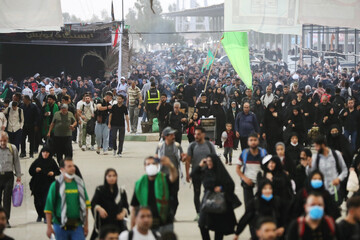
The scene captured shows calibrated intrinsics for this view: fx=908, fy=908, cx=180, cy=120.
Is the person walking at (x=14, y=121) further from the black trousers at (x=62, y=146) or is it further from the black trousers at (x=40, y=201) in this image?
the black trousers at (x=40, y=201)

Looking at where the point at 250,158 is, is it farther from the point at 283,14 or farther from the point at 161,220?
the point at 283,14

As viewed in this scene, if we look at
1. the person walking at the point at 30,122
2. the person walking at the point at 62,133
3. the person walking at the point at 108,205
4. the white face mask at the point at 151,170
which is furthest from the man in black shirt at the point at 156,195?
the person walking at the point at 30,122

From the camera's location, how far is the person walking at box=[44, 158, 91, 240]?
9172 mm

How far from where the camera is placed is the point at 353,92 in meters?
27.3

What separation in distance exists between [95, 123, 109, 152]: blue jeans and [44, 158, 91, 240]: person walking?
35.8 ft

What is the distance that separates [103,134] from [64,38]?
63.6 ft

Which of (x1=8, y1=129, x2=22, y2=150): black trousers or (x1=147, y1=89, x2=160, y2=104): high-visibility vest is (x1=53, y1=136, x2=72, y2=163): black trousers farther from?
(x1=147, y1=89, x2=160, y2=104): high-visibility vest

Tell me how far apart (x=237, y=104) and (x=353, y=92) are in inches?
212

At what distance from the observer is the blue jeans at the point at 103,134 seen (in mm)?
20172

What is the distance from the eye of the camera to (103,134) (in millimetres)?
20297

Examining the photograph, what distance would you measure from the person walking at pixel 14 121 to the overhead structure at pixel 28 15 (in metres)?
1.64

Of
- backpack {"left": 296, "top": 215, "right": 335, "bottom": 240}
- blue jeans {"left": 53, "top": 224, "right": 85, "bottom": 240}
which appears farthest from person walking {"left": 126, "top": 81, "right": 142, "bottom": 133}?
backpack {"left": 296, "top": 215, "right": 335, "bottom": 240}

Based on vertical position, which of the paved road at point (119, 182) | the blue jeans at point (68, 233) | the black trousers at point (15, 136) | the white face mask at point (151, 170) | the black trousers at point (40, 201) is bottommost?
the paved road at point (119, 182)

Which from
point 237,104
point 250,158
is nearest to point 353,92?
point 237,104
